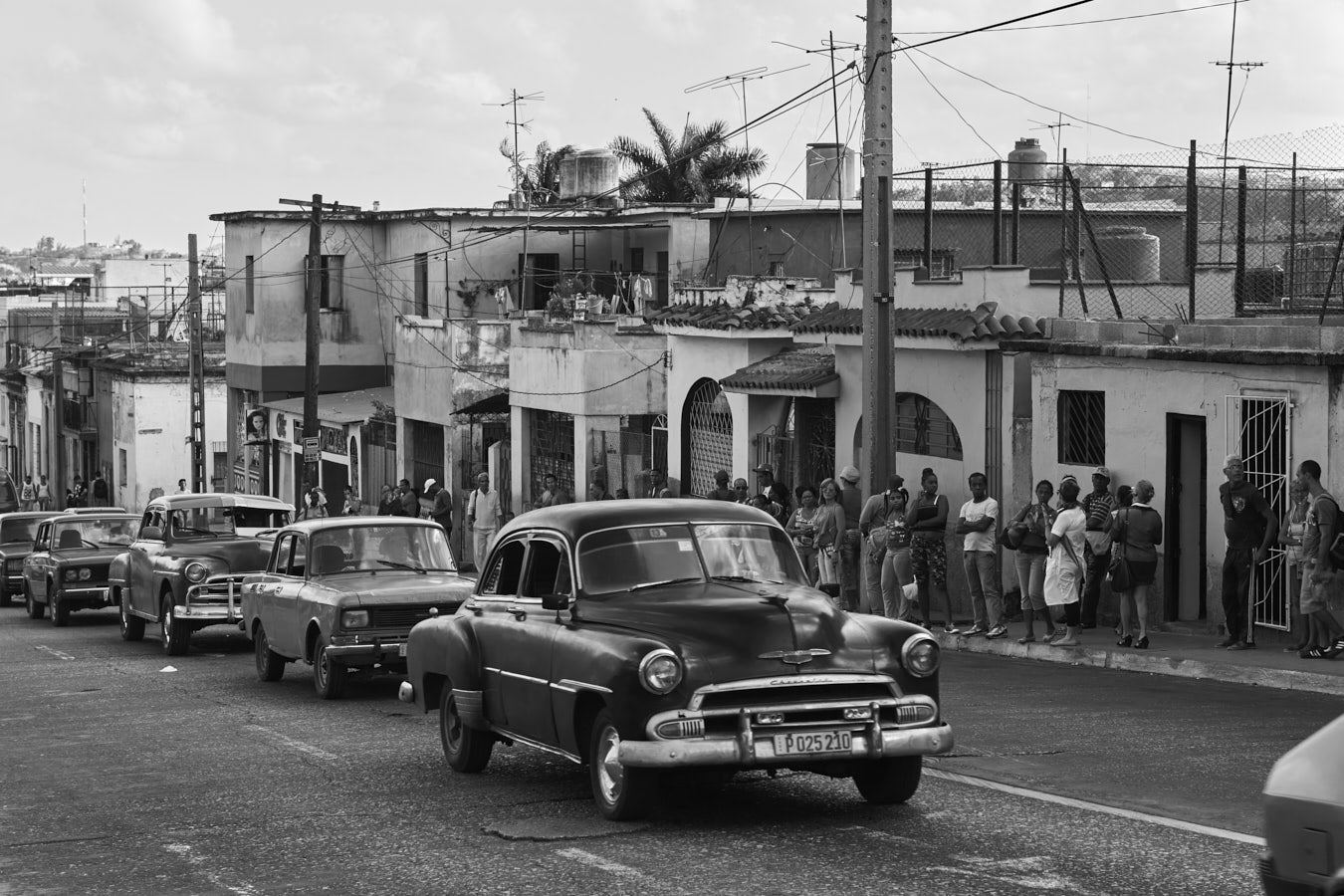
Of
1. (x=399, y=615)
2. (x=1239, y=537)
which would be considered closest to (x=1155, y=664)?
(x=1239, y=537)

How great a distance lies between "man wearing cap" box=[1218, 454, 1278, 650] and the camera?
17578mm

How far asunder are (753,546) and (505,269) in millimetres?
37336

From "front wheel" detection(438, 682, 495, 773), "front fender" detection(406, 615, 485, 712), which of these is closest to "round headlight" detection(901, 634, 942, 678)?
"front fender" detection(406, 615, 485, 712)

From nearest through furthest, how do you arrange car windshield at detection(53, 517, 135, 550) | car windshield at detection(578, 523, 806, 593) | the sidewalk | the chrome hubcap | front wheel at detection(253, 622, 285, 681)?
the chrome hubcap
car windshield at detection(578, 523, 806, 593)
the sidewalk
front wheel at detection(253, 622, 285, 681)
car windshield at detection(53, 517, 135, 550)

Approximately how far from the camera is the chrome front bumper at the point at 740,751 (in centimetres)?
942

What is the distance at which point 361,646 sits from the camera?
16938 millimetres

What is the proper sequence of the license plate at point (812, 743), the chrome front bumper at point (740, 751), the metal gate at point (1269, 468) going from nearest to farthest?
the chrome front bumper at point (740, 751), the license plate at point (812, 743), the metal gate at point (1269, 468)

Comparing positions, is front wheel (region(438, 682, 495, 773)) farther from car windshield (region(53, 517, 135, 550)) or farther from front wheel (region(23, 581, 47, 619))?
front wheel (region(23, 581, 47, 619))

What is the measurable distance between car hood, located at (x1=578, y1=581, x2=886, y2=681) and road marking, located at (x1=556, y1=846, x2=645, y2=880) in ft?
3.53

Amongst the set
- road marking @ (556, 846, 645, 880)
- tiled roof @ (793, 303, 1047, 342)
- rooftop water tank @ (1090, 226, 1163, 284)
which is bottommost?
road marking @ (556, 846, 645, 880)

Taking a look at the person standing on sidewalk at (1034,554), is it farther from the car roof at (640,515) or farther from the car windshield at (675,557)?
the car windshield at (675,557)

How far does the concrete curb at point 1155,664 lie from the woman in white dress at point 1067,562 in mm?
261

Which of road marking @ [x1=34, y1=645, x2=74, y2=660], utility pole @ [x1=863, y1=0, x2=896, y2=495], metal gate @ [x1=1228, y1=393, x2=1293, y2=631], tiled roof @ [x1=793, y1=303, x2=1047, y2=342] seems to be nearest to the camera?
metal gate @ [x1=1228, y1=393, x2=1293, y2=631]

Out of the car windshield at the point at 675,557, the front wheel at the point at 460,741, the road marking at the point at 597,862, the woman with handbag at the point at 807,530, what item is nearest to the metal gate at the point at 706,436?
the woman with handbag at the point at 807,530
